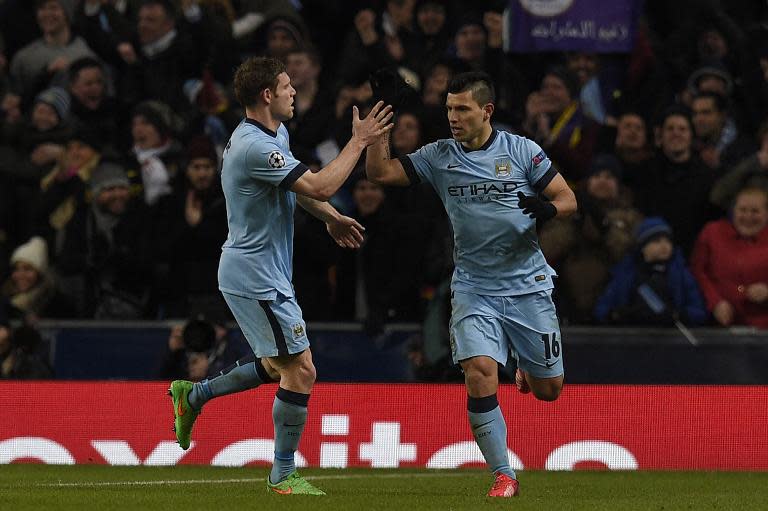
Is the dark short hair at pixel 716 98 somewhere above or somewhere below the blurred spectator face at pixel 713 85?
below

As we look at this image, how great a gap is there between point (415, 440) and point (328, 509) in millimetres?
3872

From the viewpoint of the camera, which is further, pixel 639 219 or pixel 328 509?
pixel 639 219

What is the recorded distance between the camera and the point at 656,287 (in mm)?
13273

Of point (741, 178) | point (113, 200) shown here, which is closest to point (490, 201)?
point (741, 178)

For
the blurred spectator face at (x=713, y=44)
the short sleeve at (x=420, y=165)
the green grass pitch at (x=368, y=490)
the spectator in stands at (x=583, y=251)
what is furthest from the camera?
the blurred spectator face at (x=713, y=44)

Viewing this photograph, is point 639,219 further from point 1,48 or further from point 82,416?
point 1,48

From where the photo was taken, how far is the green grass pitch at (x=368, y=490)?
28.8 ft

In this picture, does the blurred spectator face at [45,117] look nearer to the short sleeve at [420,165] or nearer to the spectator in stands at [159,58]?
the spectator in stands at [159,58]

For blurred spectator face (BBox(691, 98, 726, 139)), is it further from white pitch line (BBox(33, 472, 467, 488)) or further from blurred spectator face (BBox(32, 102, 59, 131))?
blurred spectator face (BBox(32, 102, 59, 131))

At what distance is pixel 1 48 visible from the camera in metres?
17.7

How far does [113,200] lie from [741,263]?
5576mm

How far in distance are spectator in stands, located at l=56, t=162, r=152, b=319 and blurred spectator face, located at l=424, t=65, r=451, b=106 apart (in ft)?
9.24

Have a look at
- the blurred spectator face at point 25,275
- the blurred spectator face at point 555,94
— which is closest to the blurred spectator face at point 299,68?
the blurred spectator face at point 555,94

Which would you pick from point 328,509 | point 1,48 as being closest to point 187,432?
point 328,509
